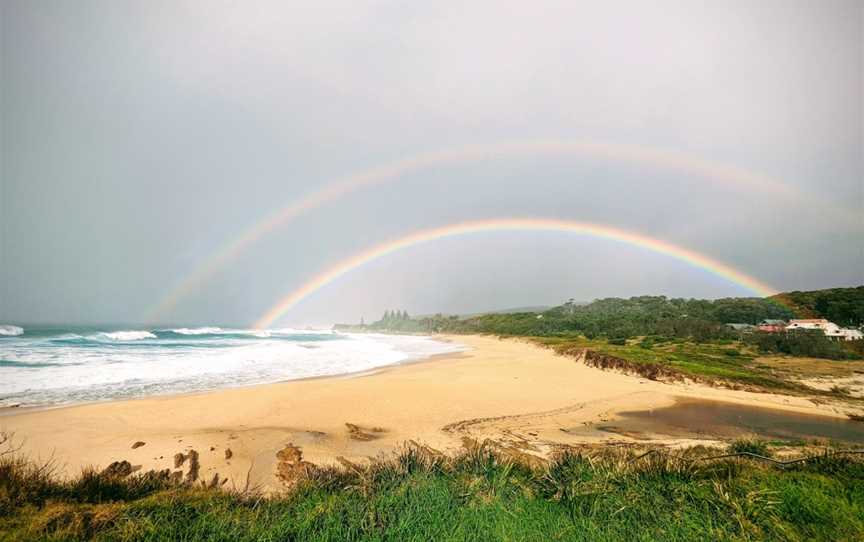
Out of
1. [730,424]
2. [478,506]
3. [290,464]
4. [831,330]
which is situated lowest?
[730,424]

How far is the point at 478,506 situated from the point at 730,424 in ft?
34.9

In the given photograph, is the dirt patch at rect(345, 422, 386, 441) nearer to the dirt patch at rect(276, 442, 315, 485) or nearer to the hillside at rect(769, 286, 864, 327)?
the dirt patch at rect(276, 442, 315, 485)

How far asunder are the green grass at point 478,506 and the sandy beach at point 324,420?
240cm

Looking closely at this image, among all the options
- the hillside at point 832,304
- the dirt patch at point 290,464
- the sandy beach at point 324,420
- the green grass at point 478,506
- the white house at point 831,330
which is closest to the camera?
the green grass at point 478,506

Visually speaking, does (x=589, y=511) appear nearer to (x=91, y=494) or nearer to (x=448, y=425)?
(x=91, y=494)

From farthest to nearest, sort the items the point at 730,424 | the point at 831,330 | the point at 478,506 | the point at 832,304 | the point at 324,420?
→ the point at 832,304
the point at 831,330
the point at 730,424
the point at 324,420
the point at 478,506

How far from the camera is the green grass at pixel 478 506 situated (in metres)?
2.69

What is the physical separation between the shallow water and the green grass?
5823 mm

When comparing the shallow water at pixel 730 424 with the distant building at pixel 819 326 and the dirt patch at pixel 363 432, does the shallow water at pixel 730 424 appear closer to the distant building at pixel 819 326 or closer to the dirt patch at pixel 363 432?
the dirt patch at pixel 363 432

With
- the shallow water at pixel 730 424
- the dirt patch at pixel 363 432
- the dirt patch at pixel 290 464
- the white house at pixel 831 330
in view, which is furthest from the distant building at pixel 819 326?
the dirt patch at pixel 290 464

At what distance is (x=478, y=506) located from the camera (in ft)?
10.1

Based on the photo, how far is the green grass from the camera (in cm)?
269

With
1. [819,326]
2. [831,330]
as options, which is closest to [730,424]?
[831,330]

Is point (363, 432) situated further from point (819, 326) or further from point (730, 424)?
point (819, 326)
